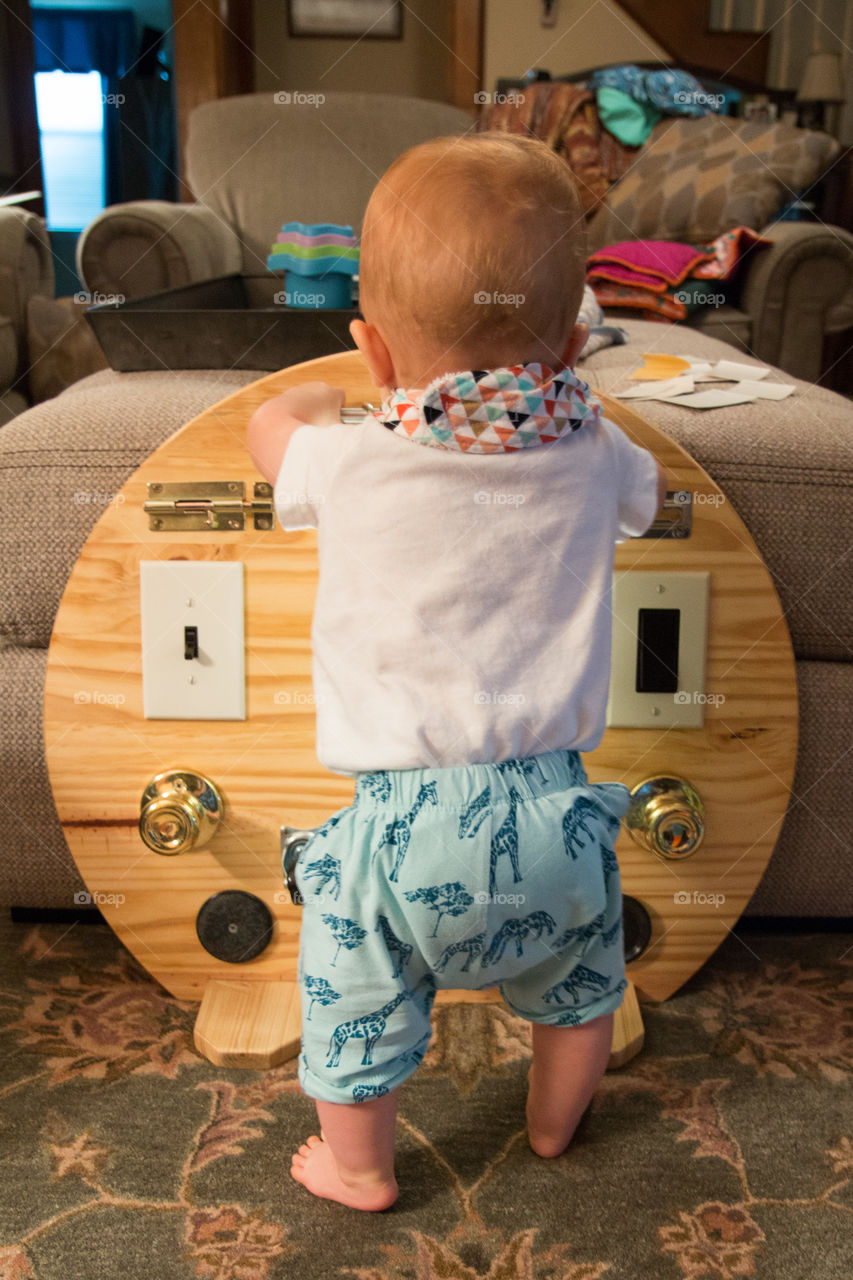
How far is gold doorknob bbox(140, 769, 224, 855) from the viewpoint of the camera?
816 mm

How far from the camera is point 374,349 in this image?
2.04 ft

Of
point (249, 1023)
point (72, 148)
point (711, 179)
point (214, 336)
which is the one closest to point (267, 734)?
point (249, 1023)

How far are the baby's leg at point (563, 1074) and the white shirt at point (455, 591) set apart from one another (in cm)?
21

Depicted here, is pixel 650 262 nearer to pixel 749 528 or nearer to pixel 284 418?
pixel 749 528

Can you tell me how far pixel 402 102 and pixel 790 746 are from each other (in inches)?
80.4

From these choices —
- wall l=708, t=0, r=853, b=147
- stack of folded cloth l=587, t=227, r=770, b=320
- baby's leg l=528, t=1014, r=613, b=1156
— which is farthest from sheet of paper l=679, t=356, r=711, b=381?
wall l=708, t=0, r=853, b=147

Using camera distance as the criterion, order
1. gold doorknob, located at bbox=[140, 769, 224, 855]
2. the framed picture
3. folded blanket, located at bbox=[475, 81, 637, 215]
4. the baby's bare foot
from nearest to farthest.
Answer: the baby's bare foot → gold doorknob, located at bbox=[140, 769, 224, 855] → folded blanket, located at bbox=[475, 81, 637, 215] → the framed picture

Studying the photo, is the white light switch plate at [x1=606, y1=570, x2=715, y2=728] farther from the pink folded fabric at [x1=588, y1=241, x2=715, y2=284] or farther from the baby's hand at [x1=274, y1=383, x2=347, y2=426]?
the pink folded fabric at [x1=588, y1=241, x2=715, y2=284]

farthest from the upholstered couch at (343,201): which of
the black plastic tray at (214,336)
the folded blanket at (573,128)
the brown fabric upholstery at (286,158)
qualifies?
the black plastic tray at (214,336)

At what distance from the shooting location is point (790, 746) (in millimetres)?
861

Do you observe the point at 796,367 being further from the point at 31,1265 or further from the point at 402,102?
the point at 31,1265

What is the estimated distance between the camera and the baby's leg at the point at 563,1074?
70cm

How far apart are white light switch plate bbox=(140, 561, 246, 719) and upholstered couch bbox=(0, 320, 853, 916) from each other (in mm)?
114

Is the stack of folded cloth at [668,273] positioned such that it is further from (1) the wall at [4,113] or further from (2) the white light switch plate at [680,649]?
(1) the wall at [4,113]
